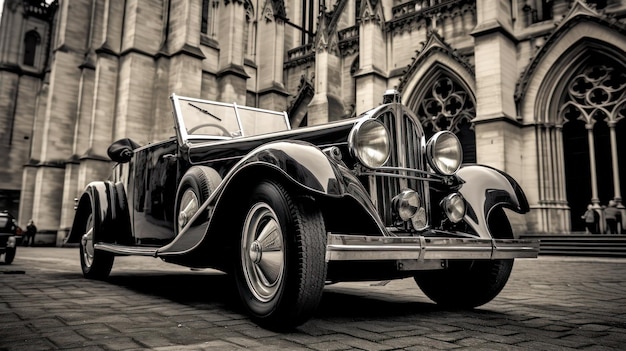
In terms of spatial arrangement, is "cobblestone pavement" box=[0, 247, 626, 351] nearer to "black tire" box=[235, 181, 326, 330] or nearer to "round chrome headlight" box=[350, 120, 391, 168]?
"black tire" box=[235, 181, 326, 330]

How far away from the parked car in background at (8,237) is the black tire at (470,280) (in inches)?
292

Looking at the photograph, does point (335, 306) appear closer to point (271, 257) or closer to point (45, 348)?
point (271, 257)

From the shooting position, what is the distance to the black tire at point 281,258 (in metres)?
2.13

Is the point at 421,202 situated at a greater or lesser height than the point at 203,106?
lesser

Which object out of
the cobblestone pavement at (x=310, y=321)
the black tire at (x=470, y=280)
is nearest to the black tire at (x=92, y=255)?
the cobblestone pavement at (x=310, y=321)

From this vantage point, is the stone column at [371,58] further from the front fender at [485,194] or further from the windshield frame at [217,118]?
the front fender at [485,194]

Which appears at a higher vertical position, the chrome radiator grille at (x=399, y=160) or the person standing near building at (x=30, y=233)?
the chrome radiator grille at (x=399, y=160)

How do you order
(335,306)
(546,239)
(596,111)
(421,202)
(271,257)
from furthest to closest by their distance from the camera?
(596,111) < (546,239) < (335,306) < (421,202) < (271,257)

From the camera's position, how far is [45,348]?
6.17 feet

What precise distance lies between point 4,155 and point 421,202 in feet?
102

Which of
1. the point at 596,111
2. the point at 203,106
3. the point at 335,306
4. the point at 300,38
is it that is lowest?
the point at 335,306

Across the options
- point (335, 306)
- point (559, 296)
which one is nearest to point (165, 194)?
point (335, 306)

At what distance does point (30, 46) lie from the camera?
29.0m

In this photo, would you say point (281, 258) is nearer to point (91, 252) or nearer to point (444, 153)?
point (444, 153)
